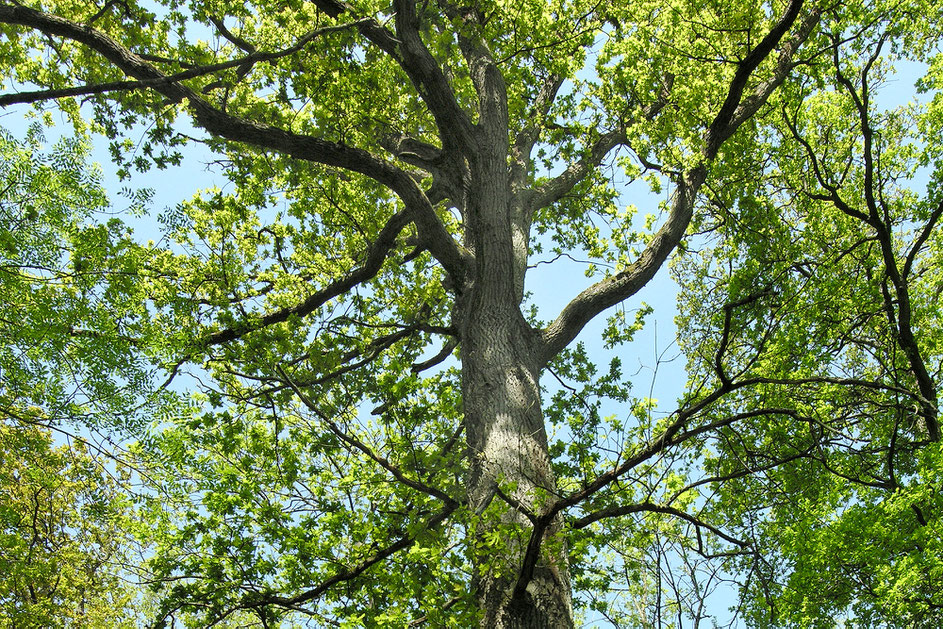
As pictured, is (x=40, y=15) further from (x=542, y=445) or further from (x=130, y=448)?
(x=542, y=445)

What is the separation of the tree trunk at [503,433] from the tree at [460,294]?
0.09ft

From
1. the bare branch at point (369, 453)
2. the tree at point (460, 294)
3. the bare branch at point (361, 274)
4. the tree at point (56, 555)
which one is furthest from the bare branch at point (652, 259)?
the tree at point (56, 555)

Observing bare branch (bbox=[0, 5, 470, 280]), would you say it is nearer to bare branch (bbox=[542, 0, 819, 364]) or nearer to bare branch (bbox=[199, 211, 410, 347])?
bare branch (bbox=[199, 211, 410, 347])

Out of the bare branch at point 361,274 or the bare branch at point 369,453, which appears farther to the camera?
the bare branch at point 361,274

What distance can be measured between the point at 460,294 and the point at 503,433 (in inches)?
89.3

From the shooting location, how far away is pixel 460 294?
7332 millimetres

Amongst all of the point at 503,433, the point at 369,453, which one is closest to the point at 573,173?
the point at 503,433

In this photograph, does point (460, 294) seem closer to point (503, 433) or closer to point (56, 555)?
point (503, 433)

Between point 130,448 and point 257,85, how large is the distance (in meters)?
5.40

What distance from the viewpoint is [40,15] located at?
5586 mm

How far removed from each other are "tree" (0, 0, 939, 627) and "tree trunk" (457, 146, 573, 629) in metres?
0.03

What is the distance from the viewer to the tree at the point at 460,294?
4.78 m

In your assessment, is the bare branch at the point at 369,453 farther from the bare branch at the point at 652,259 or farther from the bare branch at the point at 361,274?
the bare branch at the point at 361,274

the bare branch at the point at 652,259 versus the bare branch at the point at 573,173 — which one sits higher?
the bare branch at the point at 573,173
